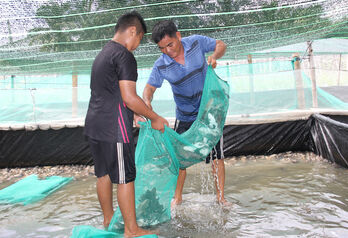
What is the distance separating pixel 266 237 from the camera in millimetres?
2010

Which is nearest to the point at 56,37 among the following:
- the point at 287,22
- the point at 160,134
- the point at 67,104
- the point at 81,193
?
the point at 67,104

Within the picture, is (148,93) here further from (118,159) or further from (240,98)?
(240,98)

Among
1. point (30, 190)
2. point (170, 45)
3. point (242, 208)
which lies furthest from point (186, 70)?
point (30, 190)

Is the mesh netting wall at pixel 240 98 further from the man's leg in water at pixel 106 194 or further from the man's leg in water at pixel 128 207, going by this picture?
the man's leg in water at pixel 128 207

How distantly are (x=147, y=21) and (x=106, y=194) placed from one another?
2.54 meters

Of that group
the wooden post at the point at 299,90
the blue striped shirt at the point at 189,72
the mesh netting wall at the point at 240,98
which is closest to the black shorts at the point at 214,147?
the blue striped shirt at the point at 189,72

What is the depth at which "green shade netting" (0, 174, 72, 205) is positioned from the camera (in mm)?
3123

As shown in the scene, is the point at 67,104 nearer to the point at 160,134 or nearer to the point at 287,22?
the point at 160,134

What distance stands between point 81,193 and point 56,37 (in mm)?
2144

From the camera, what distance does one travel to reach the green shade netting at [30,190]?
123 inches

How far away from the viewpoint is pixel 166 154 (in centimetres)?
231

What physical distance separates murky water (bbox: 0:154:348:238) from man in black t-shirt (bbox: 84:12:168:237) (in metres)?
0.53

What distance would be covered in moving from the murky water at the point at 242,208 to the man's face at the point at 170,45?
1.40 meters

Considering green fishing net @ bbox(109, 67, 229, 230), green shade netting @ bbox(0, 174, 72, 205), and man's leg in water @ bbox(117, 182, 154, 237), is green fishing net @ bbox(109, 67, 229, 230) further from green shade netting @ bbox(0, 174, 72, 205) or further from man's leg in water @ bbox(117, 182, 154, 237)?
green shade netting @ bbox(0, 174, 72, 205)
